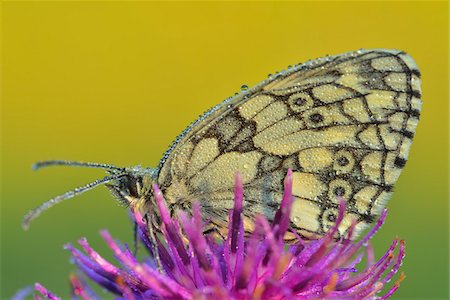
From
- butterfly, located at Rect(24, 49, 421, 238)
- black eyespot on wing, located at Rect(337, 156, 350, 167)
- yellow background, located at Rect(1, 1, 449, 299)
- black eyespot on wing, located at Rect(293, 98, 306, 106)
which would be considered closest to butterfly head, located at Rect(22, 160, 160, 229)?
butterfly, located at Rect(24, 49, 421, 238)

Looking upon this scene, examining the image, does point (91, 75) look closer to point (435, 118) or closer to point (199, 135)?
point (435, 118)

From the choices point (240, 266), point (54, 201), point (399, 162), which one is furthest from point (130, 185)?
point (399, 162)

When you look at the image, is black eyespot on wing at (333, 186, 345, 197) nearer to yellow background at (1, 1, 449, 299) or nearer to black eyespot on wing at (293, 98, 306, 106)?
black eyespot on wing at (293, 98, 306, 106)

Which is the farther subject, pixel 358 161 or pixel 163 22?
pixel 163 22

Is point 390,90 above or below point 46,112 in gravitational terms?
below

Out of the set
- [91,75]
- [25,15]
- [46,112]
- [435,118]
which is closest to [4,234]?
[46,112]

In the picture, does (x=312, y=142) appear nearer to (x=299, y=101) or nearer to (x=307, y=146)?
(x=307, y=146)
